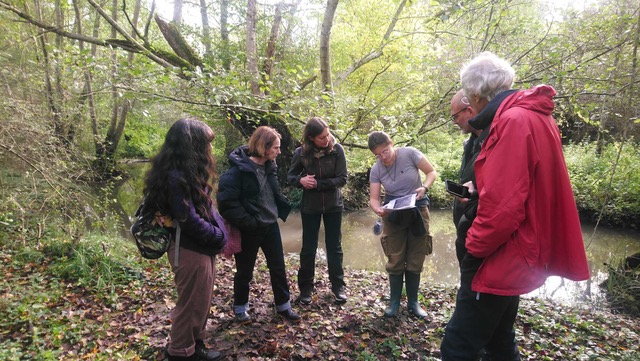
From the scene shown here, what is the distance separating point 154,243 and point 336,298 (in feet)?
7.56

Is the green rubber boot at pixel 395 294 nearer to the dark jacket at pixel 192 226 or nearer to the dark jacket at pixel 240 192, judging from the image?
the dark jacket at pixel 240 192

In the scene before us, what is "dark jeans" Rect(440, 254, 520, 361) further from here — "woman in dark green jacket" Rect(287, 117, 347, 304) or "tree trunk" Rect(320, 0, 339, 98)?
"tree trunk" Rect(320, 0, 339, 98)

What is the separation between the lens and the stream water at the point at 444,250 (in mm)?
5363

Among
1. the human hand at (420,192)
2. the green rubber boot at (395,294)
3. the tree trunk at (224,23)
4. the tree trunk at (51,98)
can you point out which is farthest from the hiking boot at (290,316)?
the tree trunk at (224,23)

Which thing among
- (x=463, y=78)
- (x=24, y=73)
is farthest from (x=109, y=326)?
(x=24, y=73)

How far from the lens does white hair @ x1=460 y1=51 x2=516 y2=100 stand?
5.86 ft

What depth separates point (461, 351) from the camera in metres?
1.79

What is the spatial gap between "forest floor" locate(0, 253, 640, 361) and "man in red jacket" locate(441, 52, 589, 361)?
1663mm

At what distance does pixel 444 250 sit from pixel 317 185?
490 centimetres

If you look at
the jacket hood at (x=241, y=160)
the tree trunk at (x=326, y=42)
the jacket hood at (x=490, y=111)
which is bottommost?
A: the jacket hood at (x=241, y=160)

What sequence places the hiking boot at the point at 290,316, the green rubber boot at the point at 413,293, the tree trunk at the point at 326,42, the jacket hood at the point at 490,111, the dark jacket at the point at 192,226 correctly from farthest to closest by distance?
1. the tree trunk at the point at 326,42
2. the green rubber boot at the point at 413,293
3. the hiking boot at the point at 290,316
4. the dark jacket at the point at 192,226
5. the jacket hood at the point at 490,111

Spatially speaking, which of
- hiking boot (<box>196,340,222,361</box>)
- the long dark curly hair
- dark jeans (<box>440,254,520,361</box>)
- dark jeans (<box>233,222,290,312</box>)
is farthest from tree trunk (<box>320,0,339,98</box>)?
dark jeans (<box>440,254,520,361</box>)

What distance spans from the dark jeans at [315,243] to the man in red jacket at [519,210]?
211 centimetres

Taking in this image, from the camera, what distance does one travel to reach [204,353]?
2.71m
